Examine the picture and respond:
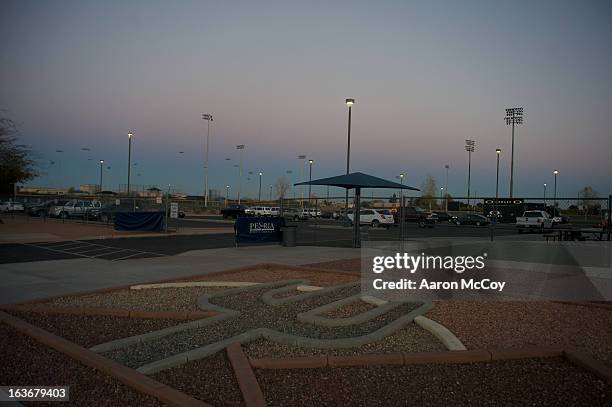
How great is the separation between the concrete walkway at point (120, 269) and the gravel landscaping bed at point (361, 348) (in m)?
4.88

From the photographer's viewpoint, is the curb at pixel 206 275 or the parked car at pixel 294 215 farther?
the parked car at pixel 294 215

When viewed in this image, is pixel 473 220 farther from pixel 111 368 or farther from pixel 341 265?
pixel 111 368

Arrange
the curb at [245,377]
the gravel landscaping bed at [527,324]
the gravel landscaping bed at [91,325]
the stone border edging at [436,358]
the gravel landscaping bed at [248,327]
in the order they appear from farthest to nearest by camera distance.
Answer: the gravel landscaping bed at [91,325]
the gravel landscaping bed at [527,324]
the gravel landscaping bed at [248,327]
the stone border edging at [436,358]
the curb at [245,377]

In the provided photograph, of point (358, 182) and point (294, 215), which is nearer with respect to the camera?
point (358, 182)

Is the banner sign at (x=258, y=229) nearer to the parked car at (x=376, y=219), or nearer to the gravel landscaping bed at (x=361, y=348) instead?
the gravel landscaping bed at (x=361, y=348)

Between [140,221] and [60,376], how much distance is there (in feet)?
74.1

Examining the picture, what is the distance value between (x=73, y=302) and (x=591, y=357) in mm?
7667

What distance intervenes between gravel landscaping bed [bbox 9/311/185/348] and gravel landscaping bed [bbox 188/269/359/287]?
367 cm

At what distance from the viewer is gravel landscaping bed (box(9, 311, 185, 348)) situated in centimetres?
610

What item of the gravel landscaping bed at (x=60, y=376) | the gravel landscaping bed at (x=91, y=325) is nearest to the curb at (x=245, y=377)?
the gravel landscaping bed at (x=60, y=376)

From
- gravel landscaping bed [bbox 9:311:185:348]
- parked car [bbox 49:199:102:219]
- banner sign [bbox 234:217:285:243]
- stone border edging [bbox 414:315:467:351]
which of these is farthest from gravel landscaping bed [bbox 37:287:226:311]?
parked car [bbox 49:199:102:219]

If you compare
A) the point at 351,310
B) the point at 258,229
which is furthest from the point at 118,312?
the point at 258,229

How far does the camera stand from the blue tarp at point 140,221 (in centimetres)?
2592

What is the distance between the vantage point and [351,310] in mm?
7770
